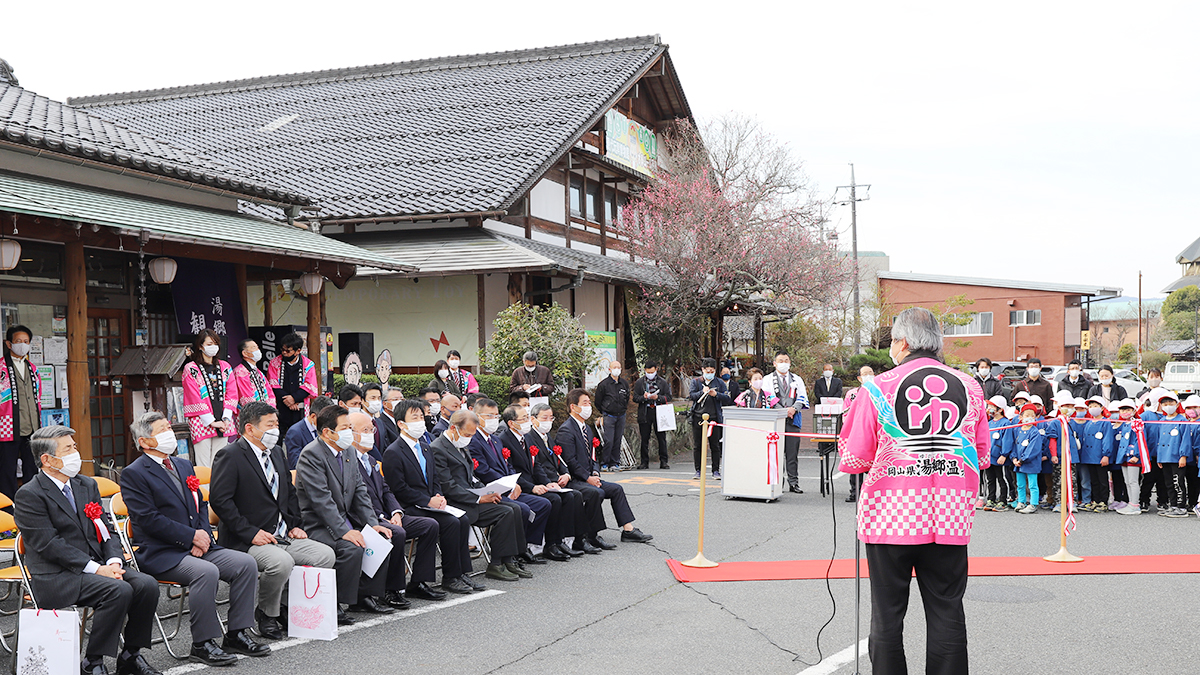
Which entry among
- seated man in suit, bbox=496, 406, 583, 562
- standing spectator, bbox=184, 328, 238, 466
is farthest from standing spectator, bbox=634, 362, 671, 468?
standing spectator, bbox=184, 328, 238, 466

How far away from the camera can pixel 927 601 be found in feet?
14.5

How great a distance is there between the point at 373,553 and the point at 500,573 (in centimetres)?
154

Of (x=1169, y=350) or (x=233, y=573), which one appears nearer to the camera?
(x=233, y=573)

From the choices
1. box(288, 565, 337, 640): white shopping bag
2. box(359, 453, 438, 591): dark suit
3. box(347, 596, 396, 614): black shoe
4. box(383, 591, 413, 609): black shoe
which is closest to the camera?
box(288, 565, 337, 640): white shopping bag

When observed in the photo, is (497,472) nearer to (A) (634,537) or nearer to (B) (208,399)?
(A) (634,537)

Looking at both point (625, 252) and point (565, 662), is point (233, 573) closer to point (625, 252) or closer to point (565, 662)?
point (565, 662)

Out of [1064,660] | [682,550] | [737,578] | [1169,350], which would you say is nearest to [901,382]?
[1064,660]

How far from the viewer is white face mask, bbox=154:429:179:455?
19.2ft

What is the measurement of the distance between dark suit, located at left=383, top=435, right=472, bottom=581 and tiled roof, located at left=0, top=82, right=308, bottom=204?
18.5ft

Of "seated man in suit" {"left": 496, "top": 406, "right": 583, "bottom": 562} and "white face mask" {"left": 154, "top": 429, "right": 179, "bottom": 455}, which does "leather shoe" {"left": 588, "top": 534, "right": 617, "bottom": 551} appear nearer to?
"seated man in suit" {"left": 496, "top": 406, "right": 583, "bottom": 562}

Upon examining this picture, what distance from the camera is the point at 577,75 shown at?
76.8 ft

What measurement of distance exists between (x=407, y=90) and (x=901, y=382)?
74.0 ft

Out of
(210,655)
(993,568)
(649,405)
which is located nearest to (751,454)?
(993,568)

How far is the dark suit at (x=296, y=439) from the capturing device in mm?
8188
